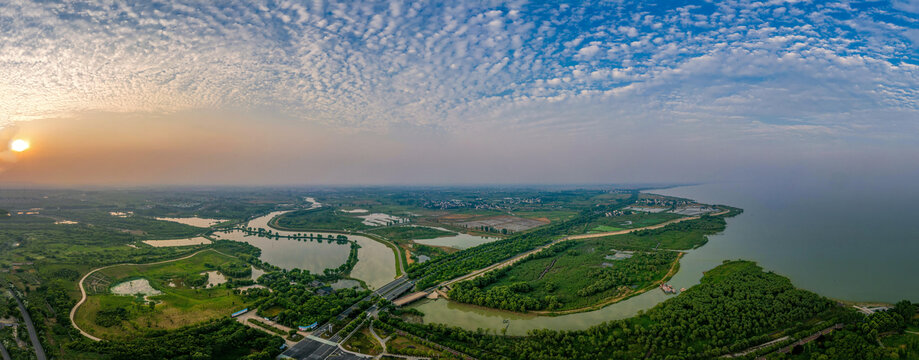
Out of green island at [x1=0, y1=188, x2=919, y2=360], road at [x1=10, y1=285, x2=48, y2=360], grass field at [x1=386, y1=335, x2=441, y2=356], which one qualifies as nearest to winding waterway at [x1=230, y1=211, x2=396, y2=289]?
green island at [x1=0, y1=188, x2=919, y2=360]

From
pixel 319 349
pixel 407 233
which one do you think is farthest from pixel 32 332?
pixel 407 233

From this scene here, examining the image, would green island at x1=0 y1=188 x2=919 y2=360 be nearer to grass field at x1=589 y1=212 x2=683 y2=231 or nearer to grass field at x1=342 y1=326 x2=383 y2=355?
grass field at x1=342 y1=326 x2=383 y2=355

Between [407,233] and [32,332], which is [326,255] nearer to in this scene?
[407,233]

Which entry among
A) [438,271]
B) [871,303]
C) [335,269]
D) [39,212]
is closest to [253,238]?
[335,269]

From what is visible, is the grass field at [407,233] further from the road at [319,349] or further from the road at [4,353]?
the road at [4,353]

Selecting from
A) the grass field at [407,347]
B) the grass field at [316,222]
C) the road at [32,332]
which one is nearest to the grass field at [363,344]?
the grass field at [407,347]

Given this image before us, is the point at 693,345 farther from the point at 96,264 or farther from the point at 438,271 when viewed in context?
the point at 96,264

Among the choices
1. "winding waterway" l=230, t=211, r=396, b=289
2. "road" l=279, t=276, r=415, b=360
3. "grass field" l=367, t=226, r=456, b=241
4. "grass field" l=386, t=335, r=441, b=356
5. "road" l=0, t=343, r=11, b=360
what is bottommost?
"road" l=279, t=276, r=415, b=360
